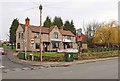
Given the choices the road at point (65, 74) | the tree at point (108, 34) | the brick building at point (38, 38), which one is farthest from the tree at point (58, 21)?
the road at point (65, 74)

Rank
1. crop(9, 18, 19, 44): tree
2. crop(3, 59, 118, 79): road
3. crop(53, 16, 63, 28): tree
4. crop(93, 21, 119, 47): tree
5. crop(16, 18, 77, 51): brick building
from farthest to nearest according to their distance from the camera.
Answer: crop(53, 16, 63, 28): tree < crop(9, 18, 19, 44): tree < crop(93, 21, 119, 47): tree < crop(16, 18, 77, 51): brick building < crop(3, 59, 118, 79): road

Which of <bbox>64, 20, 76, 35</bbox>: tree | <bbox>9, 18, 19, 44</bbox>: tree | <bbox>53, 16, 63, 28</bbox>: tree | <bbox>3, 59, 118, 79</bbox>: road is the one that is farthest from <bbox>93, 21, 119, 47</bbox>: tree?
<bbox>3, 59, 118, 79</bbox>: road

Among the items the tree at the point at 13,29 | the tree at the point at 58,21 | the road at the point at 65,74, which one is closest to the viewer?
the road at the point at 65,74

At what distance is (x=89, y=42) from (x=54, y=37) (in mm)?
26244

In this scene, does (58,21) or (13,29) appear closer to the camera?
(13,29)

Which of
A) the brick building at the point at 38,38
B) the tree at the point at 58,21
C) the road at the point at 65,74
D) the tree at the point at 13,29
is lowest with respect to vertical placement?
the road at the point at 65,74

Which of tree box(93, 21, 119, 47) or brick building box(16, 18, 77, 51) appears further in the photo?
tree box(93, 21, 119, 47)

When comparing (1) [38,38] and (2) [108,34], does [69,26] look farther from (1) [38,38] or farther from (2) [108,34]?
(1) [38,38]

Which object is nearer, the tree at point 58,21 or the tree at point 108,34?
the tree at point 108,34

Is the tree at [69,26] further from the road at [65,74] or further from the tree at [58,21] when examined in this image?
the road at [65,74]

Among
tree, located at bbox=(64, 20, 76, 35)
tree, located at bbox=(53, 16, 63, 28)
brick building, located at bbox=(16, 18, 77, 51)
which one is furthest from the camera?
tree, located at bbox=(53, 16, 63, 28)

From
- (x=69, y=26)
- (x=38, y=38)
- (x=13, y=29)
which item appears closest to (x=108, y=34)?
(x=69, y=26)

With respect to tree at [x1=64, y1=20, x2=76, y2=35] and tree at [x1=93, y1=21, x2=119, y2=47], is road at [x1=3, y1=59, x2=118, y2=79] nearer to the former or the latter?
tree at [x1=93, y1=21, x2=119, y2=47]

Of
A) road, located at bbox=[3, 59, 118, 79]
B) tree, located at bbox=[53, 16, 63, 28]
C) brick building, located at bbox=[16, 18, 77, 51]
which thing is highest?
tree, located at bbox=[53, 16, 63, 28]
